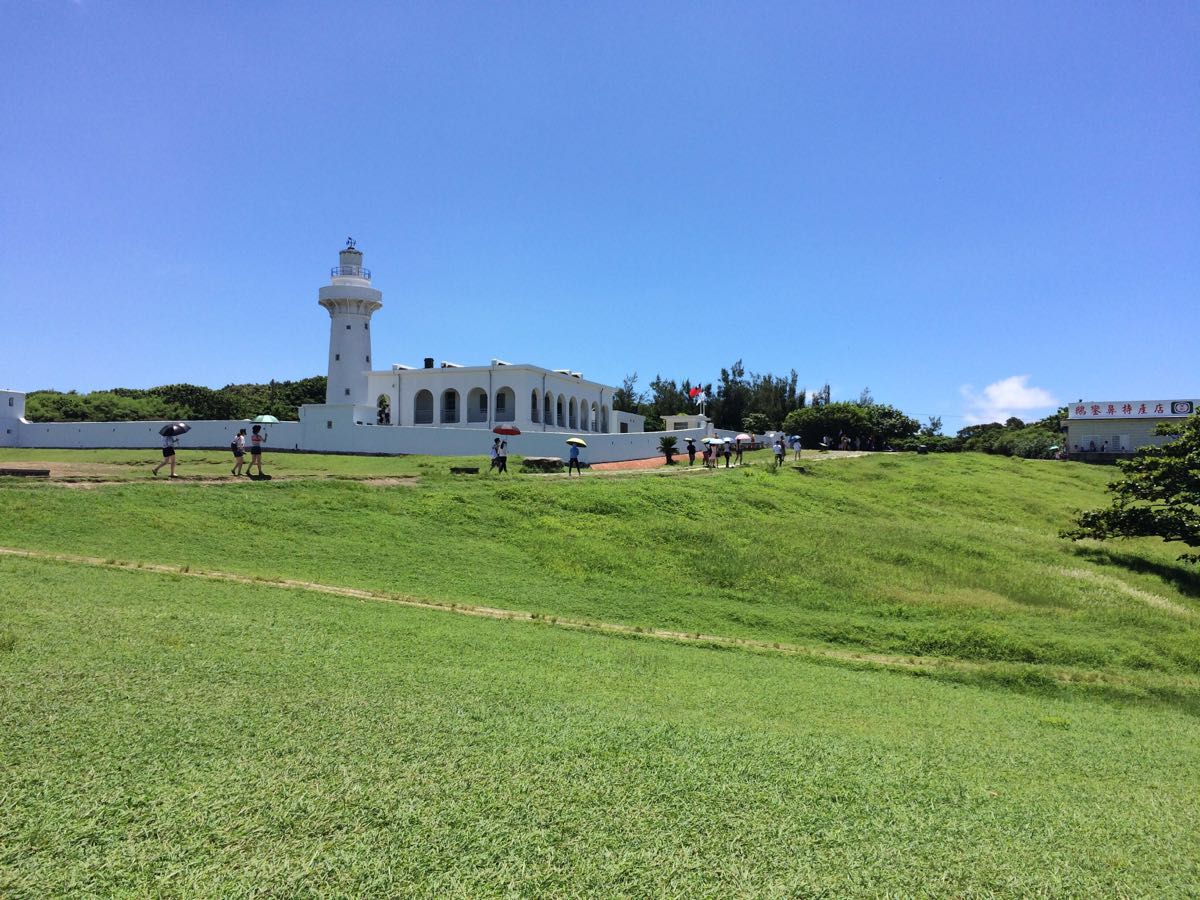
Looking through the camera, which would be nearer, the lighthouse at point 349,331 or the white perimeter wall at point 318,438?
the white perimeter wall at point 318,438

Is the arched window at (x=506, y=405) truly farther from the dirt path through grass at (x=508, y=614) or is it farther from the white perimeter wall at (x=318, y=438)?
the dirt path through grass at (x=508, y=614)

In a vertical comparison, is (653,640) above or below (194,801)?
below

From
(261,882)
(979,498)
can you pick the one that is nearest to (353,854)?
(261,882)

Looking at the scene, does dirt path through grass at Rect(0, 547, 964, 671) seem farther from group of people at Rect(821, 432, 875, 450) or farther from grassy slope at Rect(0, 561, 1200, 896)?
group of people at Rect(821, 432, 875, 450)

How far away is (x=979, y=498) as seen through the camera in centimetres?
3278

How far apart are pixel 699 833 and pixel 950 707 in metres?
5.94

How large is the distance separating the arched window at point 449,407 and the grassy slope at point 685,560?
78.5 feet

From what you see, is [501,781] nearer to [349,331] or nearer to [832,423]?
[349,331]

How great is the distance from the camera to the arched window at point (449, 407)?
157 ft

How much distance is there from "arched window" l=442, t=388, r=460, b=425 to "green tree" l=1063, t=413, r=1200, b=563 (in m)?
33.6

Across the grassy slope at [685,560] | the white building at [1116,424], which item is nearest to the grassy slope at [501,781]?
the grassy slope at [685,560]

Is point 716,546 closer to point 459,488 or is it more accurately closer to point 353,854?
point 459,488

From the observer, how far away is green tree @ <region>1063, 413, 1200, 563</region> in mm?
21422

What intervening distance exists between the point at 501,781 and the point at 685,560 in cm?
1330
